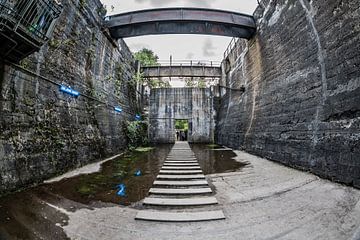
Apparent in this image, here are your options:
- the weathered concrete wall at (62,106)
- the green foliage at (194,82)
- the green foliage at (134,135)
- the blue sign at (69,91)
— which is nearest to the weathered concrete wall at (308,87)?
the weathered concrete wall at (62,106)

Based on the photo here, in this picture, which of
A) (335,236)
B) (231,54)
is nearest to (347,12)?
(335,236)

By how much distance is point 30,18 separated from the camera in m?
2.95

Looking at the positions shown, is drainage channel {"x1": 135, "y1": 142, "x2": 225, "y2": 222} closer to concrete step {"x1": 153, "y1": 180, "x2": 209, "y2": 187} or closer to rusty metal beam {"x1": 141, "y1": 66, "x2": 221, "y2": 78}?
concrete step {"x1": 153, "y1": 180, "x2": 209, "y2": 187}

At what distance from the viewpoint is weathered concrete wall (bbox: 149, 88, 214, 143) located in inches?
560

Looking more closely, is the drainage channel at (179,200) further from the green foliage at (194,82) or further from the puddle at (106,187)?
the green foliage at (194,82)

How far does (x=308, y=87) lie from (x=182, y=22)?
18.0 feet

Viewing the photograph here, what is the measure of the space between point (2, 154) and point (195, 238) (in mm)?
3294

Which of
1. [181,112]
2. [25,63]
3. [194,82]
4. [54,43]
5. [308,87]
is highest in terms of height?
[194,82]

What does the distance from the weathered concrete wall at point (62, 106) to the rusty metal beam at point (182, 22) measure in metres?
1.02

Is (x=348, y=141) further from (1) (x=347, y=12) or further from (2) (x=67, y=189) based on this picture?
(2) (x=67, y=189)

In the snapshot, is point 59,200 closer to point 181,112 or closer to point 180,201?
point 180,201

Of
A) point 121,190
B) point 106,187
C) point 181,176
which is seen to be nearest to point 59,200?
point 106,187

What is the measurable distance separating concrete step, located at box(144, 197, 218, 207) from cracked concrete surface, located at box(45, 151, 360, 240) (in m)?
0.19

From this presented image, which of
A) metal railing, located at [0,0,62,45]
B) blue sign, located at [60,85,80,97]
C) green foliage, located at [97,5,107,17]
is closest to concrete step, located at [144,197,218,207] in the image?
metal railing, located at [0,0,62,45]
